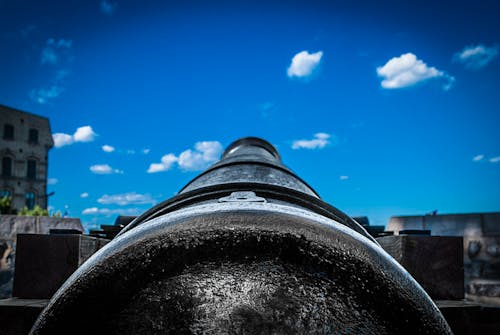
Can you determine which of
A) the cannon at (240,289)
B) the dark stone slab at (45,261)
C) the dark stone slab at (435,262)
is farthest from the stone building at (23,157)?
the cannon at (240,289)

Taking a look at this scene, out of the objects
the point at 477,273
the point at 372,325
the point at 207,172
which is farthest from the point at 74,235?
the point at 477,273

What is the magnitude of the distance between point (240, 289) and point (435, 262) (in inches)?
72.5

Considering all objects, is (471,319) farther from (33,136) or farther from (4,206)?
(33,136)

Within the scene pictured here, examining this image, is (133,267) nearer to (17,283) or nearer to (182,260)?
(182,260)

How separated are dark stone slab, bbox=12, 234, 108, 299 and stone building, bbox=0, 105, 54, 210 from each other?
3532 centimetres

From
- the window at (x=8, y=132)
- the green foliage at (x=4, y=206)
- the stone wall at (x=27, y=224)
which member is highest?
the window at (x=8, y=132)

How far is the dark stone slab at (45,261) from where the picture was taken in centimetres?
227

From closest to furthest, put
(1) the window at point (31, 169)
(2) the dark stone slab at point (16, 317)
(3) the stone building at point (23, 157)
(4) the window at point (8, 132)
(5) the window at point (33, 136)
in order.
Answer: (2) the dark stone slab at point (16, 317) < (4) the window at point (8, 132) < (3) the stone building at point (23, 157) < (1) the window at point (31, 169) < (5) the window at point (33, 136)

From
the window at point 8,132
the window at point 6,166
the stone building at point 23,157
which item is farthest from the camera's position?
the window at point 6,166

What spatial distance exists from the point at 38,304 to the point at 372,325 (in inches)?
70.9

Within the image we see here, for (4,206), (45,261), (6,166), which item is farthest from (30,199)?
(45,261)

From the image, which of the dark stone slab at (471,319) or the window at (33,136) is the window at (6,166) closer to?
the window at (33,136)

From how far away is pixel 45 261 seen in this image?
2.31 metres

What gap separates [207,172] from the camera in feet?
8.39
